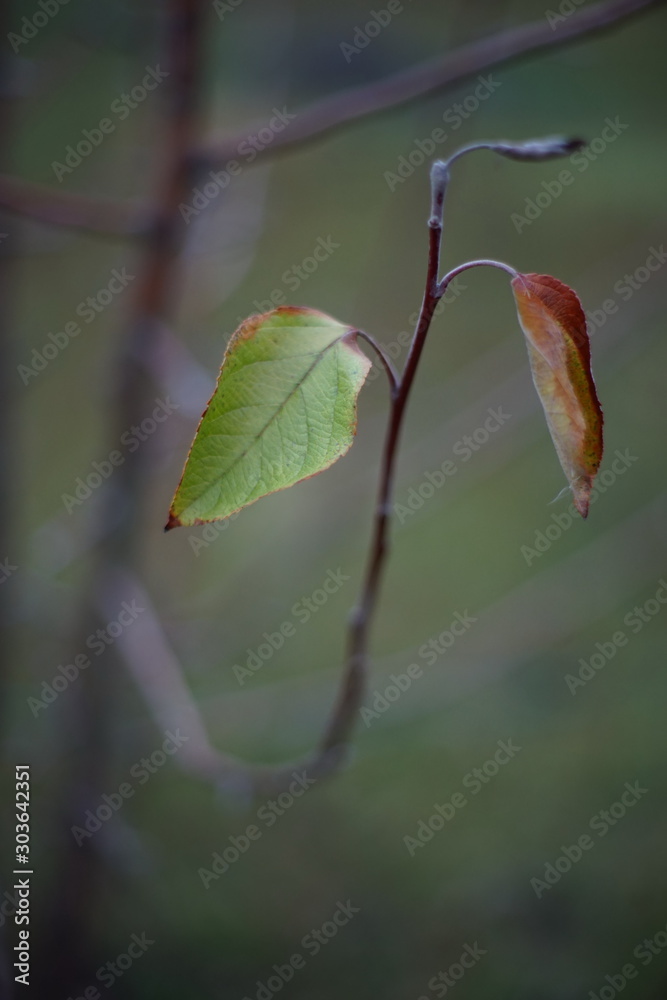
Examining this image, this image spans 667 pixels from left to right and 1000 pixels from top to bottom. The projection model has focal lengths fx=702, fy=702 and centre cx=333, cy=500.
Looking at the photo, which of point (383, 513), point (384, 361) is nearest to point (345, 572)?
point (383, 513)

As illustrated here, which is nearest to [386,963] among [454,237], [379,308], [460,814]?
[460,814]

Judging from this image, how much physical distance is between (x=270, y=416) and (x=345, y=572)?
7.07 ft

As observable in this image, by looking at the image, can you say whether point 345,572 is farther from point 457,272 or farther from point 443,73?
point 457,272

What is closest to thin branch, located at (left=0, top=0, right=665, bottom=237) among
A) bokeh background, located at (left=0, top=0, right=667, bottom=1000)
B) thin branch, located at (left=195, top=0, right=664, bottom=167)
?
thin branch, located at (left=195, top=0, right=664, bottom=167)

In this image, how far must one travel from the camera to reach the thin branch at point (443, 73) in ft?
1.86

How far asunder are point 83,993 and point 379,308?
184cm

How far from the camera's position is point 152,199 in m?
1.00

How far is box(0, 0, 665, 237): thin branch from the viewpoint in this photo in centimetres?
58

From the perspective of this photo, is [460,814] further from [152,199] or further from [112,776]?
[152,199]

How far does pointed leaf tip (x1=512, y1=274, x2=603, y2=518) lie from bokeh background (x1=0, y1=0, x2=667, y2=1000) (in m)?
0.63

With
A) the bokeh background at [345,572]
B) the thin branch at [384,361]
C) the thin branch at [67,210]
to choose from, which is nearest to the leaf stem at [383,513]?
the thin branch at [384,361]

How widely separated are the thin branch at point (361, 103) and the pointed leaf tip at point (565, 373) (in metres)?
0.36

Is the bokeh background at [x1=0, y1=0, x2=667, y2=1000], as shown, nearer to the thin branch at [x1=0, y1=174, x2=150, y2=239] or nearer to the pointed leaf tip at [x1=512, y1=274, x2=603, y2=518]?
the thin branch at [x1=0, y1=174, x2=150, y2=239]

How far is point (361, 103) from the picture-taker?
2.47ft
